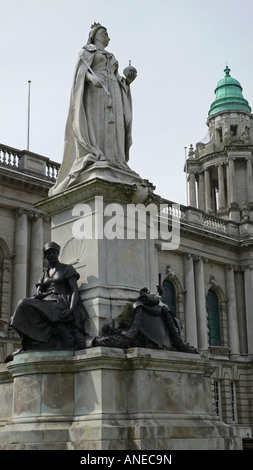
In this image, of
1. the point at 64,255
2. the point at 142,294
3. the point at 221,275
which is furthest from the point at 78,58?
the point at 221,275

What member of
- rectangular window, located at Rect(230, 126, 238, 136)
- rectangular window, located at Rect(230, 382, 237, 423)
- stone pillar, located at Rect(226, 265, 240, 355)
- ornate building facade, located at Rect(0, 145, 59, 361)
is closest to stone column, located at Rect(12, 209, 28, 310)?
ornate building facade, located at Rect(0, 145, 59, 361)

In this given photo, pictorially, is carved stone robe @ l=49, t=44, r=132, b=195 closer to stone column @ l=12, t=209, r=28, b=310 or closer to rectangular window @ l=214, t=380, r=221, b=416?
stone column @ l=12, t=209, r=28, b=310

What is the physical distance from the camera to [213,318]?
42.7m

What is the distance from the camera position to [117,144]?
10.6 metres

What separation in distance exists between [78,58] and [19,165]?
1904 centimetres

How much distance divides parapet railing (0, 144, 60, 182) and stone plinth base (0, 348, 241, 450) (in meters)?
21.3

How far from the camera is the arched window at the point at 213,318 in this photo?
42.1 m

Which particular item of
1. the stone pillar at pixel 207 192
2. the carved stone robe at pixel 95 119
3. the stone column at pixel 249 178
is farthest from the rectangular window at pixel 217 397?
the carved stone robe at pixel 95 119

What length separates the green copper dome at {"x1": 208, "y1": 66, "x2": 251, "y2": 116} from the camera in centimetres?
5638

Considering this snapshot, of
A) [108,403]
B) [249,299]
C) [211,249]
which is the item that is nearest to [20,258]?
[211,249]

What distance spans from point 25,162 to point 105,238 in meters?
20.7
